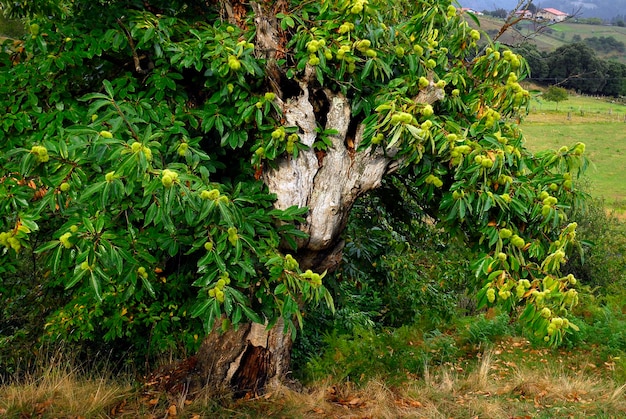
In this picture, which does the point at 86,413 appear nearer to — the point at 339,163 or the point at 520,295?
the point at 339,163

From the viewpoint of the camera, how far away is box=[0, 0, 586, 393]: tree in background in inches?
115

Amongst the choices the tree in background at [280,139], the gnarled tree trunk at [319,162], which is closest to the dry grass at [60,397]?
the tree in background at [280,139]

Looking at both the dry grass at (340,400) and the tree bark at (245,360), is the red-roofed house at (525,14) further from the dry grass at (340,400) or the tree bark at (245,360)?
the dry grass at (340,400)

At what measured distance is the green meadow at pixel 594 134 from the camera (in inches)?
1032

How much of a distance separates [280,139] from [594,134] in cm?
3704

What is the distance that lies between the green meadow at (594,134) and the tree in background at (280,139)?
18.8m

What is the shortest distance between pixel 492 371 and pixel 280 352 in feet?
13.3

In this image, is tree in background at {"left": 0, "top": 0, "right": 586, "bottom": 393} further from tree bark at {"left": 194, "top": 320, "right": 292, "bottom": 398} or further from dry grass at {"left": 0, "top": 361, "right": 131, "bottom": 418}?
dry grass at {"left": 0, "top": 361, "right": 131, "bottom": 418}

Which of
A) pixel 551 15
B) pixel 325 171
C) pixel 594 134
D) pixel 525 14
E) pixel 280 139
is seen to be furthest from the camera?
pixel 594 134

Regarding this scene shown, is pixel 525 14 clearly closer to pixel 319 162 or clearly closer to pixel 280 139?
pixel 319 162

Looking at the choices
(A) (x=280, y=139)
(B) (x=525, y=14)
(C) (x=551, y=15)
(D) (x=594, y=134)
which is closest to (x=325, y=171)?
(A) (x=280, y=139)

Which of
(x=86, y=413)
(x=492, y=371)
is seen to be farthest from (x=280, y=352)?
(x=492, y=371)

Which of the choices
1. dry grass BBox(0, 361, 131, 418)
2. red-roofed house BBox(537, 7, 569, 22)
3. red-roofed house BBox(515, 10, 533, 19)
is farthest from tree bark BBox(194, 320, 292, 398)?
red-roofed house BBox(537, 7, 569, 22)

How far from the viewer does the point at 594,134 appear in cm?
3519
